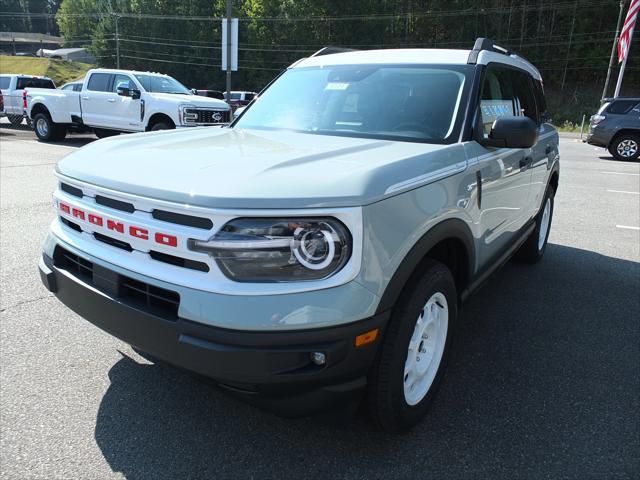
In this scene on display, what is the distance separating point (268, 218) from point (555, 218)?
6.66m

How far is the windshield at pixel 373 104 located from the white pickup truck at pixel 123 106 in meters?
9.90

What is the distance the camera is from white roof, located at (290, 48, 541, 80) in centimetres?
346

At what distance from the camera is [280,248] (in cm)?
195

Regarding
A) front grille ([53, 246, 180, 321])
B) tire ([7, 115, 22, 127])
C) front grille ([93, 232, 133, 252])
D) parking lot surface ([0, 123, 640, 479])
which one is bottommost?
tire ([7, 115, 22, 127])

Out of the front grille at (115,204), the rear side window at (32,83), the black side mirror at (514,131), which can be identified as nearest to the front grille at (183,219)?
the front grille at (115,204)

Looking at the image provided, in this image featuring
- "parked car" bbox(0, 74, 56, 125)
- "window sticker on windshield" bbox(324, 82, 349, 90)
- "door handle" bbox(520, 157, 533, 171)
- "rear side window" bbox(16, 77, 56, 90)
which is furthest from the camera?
"rear side window" bbox(16, 77, 56, 90)

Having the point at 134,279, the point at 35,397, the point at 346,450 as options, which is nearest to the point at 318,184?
the point at 134,279

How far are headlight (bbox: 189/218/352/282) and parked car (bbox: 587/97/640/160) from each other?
15.9 m

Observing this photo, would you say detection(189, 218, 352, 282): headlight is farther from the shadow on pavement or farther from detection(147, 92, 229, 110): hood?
detection(147, 92, 229, 110): hood

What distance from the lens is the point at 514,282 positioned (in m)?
4.88

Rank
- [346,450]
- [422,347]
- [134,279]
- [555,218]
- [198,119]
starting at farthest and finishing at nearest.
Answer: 1. [198,119]
2. [555,218]
3. [422,347]
4. [346,450]
5. [134,279]

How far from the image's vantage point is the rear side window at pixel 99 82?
1442cm

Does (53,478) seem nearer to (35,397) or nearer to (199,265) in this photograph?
(35,397)

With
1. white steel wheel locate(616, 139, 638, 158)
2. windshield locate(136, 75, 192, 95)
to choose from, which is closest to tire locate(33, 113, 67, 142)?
windshield locate(136, 75, 192, 95)
